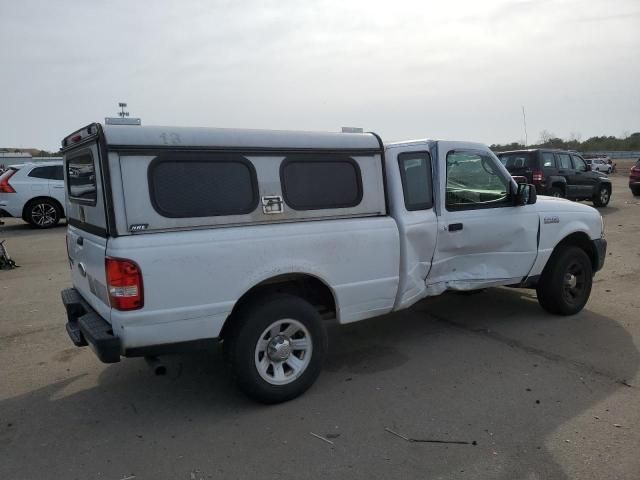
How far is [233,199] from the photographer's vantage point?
11.8 feet

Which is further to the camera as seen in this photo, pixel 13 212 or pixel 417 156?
pixel 13 212

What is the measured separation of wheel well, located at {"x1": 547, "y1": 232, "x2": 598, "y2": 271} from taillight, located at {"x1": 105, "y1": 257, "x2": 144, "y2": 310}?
4.43 metres

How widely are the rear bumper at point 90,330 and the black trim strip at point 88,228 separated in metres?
0.57

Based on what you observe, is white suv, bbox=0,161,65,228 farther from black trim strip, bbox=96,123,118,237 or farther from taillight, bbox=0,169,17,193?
black trim strip, bbox=96,123,118,237

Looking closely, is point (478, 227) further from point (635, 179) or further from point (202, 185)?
point (635, 179)

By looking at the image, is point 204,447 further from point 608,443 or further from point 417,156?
point 417,156

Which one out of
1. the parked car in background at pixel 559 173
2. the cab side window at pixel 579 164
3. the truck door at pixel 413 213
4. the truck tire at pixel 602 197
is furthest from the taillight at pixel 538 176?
the truck door at pixel 413 213

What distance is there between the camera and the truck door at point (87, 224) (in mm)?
3436

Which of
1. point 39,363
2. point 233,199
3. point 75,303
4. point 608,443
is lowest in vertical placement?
point 608,443

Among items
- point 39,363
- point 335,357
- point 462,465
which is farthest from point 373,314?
Result: point 39,363

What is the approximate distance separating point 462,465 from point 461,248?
2.31 meters

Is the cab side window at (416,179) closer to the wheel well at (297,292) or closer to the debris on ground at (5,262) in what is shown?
the wheel well at (297,292)

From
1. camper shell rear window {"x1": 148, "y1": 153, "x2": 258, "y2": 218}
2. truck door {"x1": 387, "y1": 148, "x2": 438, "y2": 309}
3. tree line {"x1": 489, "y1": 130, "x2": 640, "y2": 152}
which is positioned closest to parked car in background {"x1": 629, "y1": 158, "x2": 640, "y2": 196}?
truck door {"x1": 387, "y1": 148, "x2": 438, "y2": 309}

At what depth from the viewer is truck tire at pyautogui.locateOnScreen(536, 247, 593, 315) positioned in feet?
18.2
